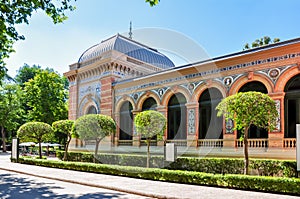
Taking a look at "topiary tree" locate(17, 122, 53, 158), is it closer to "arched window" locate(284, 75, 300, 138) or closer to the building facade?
the building facade

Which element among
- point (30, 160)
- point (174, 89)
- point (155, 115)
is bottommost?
point (30, 160)

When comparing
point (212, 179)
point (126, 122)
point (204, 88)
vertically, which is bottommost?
point (212, 179)

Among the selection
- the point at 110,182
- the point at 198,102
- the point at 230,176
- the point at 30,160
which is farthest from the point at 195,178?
the point at 30,160

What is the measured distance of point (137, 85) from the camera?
2245 centimetres

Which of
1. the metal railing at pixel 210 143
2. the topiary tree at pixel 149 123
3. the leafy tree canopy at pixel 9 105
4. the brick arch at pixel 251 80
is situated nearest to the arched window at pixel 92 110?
the topiary tree at pixel 149 123

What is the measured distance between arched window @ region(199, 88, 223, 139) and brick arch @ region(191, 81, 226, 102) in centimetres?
22

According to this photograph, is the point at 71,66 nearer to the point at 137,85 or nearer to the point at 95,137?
the point at 137,85

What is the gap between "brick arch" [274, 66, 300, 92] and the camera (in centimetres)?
1432

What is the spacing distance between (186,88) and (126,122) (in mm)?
6373

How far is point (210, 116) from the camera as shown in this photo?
58.9ft

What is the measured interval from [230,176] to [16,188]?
805 cm

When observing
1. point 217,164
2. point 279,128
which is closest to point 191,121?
point 217,164

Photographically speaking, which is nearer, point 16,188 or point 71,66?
point 16,188

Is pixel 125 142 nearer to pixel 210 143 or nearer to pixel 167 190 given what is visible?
pixel 210 143
